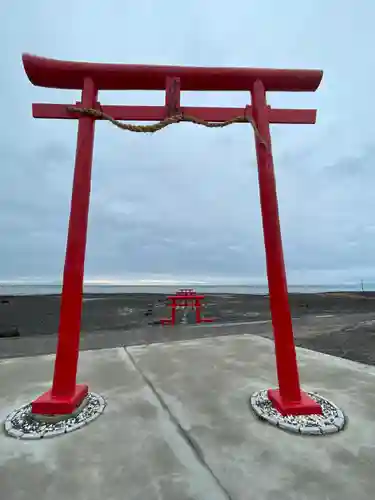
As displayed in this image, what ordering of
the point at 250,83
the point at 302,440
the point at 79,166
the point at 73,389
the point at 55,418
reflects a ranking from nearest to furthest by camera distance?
the point at 302,440 → the point at 55,418 → the point at 73,389 → the point at 79,166 → the point at 250,83

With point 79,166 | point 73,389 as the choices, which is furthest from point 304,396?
point 79,166

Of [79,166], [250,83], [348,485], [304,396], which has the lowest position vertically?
[348,485]

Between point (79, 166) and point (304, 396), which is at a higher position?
point (79, 166)

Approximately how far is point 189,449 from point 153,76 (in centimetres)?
327

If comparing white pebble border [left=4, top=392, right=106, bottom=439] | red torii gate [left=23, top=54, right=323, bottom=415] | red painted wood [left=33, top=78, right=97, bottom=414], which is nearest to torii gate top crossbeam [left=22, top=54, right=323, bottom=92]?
red torii gate [left=23, top=54, right=323, bottom=415]

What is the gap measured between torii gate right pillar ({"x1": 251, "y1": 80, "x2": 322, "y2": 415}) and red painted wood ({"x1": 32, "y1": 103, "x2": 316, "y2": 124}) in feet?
0.74

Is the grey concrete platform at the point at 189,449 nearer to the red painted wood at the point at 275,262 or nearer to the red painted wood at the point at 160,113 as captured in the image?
the red painted wood at the point at 275,262

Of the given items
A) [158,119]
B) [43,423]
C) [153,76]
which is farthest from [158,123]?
[43,423]

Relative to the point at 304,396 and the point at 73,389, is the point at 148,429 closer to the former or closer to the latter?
the point at 73,389

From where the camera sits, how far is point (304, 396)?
104 inches

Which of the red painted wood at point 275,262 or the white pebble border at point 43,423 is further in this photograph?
the red painted wood at point 275,262

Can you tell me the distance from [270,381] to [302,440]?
1.23 m

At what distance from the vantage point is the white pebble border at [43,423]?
2.19 meters

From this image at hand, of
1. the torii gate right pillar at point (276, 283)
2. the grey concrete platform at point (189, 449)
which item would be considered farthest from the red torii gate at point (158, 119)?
the grey concrete platform at point (189, 449)
